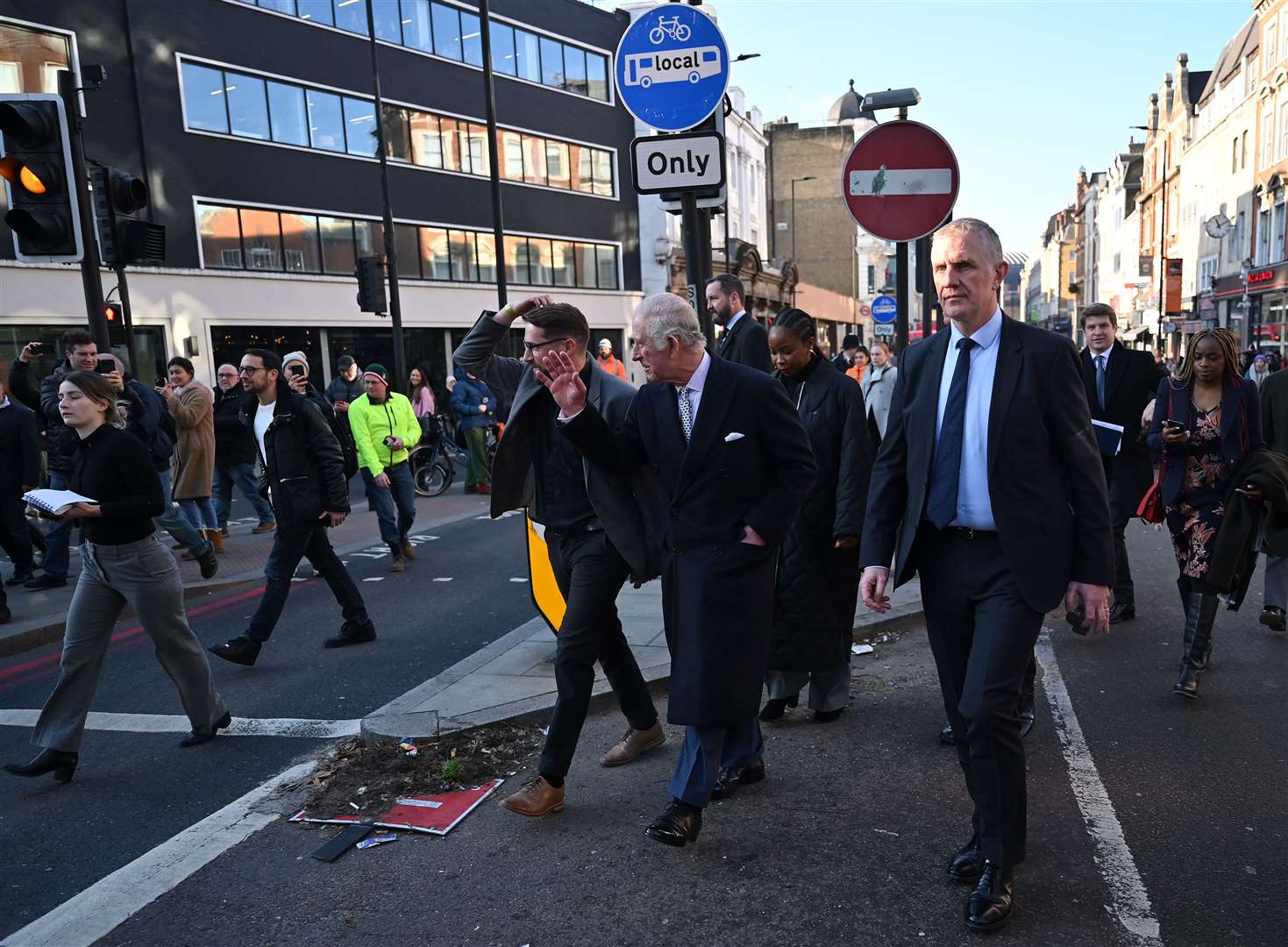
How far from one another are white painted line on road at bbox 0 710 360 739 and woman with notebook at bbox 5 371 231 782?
52 centimetres

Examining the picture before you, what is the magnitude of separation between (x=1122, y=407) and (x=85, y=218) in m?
7.39

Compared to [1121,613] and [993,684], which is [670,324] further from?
[1121,613]

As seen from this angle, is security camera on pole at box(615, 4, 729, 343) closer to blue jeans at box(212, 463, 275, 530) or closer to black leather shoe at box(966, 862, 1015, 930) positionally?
black leather shoe at box(966, 862, 1015, 930)

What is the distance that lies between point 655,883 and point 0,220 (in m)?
21.1

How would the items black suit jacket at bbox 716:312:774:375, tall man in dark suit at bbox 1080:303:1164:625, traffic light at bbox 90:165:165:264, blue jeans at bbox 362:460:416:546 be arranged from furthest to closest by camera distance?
blue jeans at bbox 362:460:416:546, traffic light at bbox 90:165:165:264, tall man in dark suit at bbox 1080:303:1164:625, black suit jacket at bbox 716:312:774:375

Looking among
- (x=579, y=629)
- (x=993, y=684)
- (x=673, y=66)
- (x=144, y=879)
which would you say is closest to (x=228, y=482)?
(x=673, y=66)

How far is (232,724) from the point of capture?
202 inches

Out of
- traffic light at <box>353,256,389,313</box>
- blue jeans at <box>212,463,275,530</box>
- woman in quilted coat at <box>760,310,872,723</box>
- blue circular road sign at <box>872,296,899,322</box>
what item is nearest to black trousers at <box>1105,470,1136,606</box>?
woman in quilted coat at <box>760,310,872,723</box>

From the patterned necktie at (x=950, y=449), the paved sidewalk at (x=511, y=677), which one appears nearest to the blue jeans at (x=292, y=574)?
the paved sidewalk at (x=511, y=677)

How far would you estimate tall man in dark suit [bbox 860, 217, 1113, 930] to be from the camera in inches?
115

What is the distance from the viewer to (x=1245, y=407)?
5152 millimetres

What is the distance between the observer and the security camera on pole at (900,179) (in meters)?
5.97

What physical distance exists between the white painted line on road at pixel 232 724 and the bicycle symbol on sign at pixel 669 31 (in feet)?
13.0

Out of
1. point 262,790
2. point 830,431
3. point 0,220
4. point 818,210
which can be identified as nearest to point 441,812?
point 262,790
